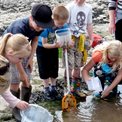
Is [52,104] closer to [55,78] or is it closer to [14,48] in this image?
[55,78]

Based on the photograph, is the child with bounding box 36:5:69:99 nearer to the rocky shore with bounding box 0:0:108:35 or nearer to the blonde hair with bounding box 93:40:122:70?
the blonde hair with bounding box 93:40:122:70

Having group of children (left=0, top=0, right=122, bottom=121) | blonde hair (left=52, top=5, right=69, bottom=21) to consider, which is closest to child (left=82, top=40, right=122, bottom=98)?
group of children (left=0, top=0, right=122, bottom=121)

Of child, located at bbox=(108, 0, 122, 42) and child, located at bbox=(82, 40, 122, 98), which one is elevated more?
child, located at bbox=(108, 0, 122, 42)

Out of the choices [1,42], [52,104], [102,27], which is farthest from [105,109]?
[102,27]

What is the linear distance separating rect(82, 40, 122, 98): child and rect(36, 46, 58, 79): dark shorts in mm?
375

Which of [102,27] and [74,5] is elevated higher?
[74,5]

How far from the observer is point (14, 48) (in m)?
4.07

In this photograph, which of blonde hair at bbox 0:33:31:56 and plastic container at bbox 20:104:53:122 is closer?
blonde hair at bbox 0:33:31:56

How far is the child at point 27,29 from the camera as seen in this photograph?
14.6 feet

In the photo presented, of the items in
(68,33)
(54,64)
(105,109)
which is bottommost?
(105,109)

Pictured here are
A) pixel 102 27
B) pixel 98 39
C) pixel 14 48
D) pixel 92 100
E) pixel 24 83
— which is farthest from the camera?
pixel 102 27

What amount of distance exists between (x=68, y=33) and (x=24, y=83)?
85cm

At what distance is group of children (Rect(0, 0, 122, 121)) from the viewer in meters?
4.19

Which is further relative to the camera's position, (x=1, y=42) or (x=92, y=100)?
(x=92, y=100)
